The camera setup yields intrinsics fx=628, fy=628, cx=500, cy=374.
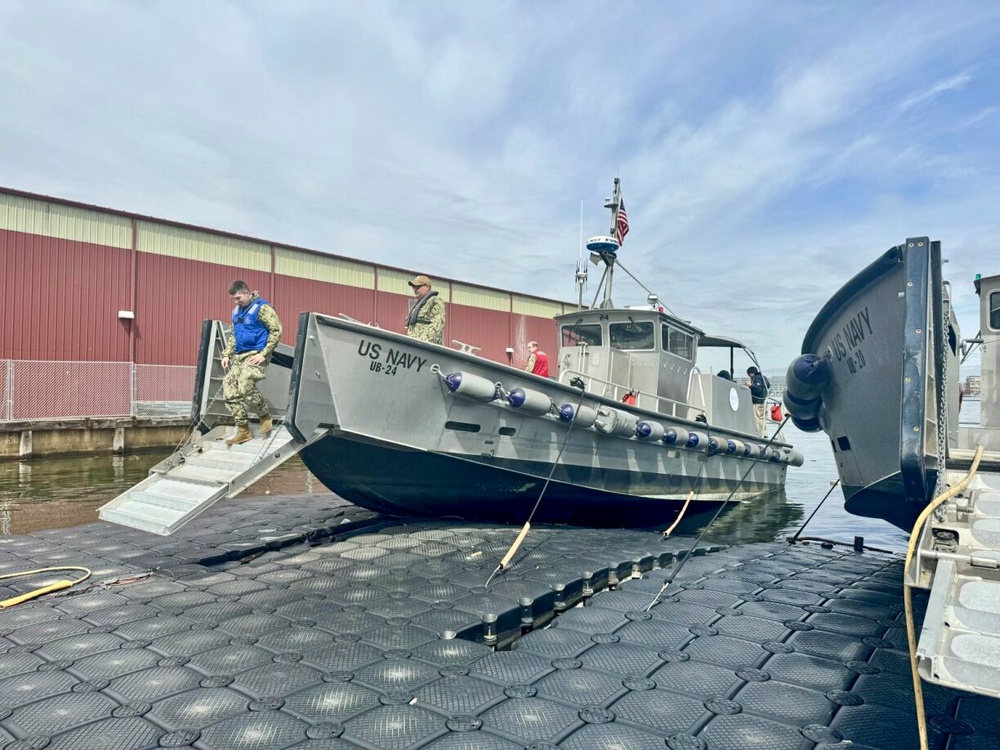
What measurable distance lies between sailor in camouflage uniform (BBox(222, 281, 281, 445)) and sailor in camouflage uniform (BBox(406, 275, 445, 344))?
1280 mm

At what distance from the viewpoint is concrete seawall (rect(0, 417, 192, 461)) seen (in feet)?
45.2

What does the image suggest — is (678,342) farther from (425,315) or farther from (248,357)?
(248,357)

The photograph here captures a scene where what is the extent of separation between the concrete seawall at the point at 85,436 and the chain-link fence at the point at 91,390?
38 cm

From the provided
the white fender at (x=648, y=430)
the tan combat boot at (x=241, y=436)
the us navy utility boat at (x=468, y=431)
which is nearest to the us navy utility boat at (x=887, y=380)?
the white fender at (x=648, y=430)

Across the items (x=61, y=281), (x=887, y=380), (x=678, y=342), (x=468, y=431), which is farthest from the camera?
(x=61, y=281)

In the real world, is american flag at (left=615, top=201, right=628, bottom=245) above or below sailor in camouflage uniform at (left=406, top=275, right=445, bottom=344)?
above

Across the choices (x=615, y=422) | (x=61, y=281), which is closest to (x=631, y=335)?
(x=615, y=422)

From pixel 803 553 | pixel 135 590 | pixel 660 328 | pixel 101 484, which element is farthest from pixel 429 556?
pixel 101 484

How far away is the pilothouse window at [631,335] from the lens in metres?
8.89

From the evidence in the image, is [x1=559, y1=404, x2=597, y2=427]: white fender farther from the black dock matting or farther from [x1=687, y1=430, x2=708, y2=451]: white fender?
[x1=687, y1=430, x2=708, y2=451]: white fender

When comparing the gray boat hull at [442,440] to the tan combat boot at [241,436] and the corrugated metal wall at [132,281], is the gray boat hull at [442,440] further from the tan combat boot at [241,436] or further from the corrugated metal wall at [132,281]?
the corrugated metal wall at [132,281]

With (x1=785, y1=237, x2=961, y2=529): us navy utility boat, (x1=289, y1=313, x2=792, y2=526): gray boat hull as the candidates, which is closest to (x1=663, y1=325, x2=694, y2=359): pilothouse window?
(x1=289, y1=313, x2=792, y2=526): gray boat hull

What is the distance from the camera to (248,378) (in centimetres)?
537

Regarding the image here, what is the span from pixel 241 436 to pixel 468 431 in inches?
80.1
